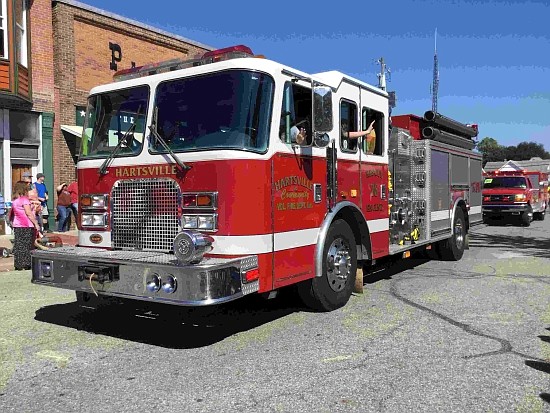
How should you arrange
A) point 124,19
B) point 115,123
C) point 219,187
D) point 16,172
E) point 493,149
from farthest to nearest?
point 493,149
point 124,19
point 16,172
point 115,123
point 219,187

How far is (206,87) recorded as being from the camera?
475 cm

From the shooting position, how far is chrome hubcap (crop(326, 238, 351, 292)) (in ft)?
18.8

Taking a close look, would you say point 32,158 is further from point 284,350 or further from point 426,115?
point 284,350

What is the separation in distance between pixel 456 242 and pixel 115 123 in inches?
267

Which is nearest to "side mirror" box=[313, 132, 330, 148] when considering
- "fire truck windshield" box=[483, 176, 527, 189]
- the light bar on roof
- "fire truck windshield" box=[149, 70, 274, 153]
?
"fire truck windshield" box=[149, 70, 274, 153]

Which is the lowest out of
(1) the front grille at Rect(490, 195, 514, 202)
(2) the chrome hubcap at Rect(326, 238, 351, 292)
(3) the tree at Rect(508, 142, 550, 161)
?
(2) the chrome hubcap at Rect(326, 238, 351, 292)

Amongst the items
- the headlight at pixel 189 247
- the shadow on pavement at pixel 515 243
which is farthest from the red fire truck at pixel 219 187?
the shadow on pavement at pixel 515 243

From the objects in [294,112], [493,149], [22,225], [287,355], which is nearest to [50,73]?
[22,225]

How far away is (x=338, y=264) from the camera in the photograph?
19.2 ft

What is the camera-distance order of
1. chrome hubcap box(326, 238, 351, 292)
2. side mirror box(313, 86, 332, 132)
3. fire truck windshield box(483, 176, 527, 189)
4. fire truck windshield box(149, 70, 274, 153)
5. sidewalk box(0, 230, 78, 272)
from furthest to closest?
1. fire truck windshield box(483, 176, 527, 189)
2. sidewalk box(0, 230, 78, 272)
3. chrome hubcap box(326, 238, 351, 292)
4. side mirror box(313, 86, 332, 132)
5. fire truck windshield box(149, 70, 274, 153)

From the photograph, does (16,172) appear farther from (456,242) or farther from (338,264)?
(338,264)

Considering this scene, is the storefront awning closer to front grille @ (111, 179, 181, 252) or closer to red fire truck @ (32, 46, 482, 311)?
red fire truck @ (32, 46, 482, 311)

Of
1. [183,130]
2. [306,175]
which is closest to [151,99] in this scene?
[183,130]

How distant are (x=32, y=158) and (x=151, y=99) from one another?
433 inches
